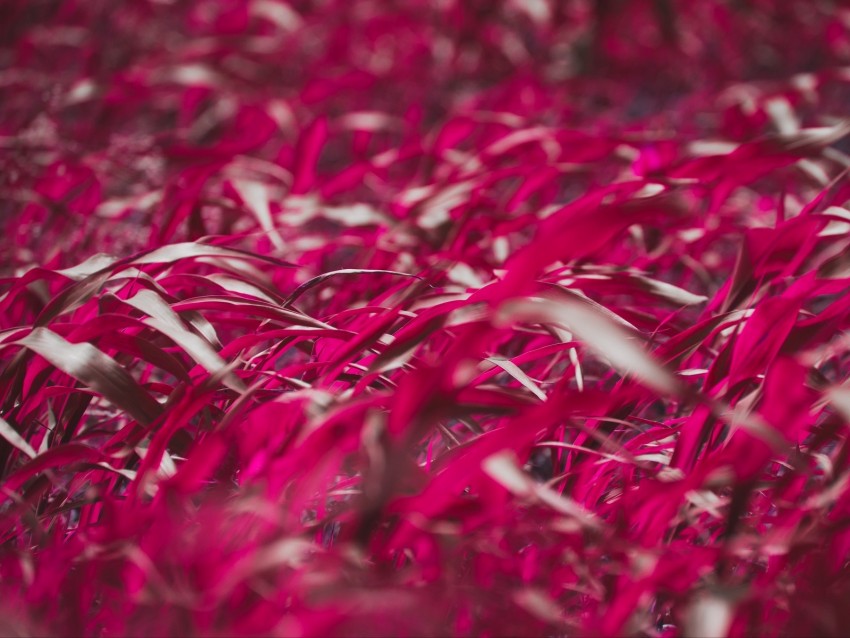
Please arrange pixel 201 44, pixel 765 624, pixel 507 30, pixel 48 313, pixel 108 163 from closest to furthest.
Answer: pixel 765 624
pixel 48 313
pixel 108 163
pixel 201 44
pixel 507 30

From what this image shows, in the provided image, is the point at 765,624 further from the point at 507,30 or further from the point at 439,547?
the point at 507,30

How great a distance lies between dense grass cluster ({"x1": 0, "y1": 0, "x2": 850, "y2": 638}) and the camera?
1.74ft

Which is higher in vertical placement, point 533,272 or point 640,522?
point 533,272

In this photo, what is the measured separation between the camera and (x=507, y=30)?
9.02ft

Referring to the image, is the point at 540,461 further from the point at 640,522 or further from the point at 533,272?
the point at 533,272

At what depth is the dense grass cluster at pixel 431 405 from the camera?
1.74ft

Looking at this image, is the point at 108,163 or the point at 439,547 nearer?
the point at 439,547

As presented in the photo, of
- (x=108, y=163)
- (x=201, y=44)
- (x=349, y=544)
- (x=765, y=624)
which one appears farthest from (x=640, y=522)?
(x=201, y=44)

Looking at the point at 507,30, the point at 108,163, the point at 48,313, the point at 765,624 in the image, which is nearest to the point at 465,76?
the point at 507,30

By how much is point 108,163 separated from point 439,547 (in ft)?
3.97

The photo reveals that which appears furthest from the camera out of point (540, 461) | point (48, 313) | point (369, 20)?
point (369, 20)

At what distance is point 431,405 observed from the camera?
1.75 feet

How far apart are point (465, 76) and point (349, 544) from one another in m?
2.25

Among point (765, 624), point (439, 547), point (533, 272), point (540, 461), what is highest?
point (533, 272)
